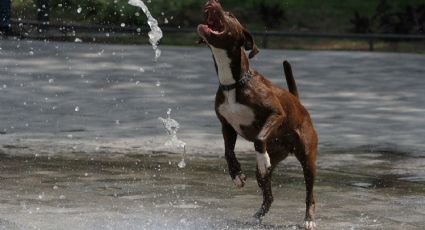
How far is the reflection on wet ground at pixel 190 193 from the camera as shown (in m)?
8.46

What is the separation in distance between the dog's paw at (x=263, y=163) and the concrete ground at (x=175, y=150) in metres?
0.42

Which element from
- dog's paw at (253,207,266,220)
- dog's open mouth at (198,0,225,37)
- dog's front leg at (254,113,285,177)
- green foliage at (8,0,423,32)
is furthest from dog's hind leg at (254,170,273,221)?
green foliage at (8,0,423,32)

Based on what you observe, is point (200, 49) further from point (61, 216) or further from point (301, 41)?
point (61, 216)

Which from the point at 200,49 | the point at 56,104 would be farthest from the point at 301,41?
the point at 56,104

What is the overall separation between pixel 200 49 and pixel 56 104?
27.5 feet

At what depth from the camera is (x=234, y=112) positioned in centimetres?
798

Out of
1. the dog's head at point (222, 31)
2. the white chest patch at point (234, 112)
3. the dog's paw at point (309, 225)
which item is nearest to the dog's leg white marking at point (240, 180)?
the white chest patch at point (234, 112)

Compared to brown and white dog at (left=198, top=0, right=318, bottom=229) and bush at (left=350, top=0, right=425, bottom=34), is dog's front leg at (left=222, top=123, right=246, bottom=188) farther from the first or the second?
bush at (left=350, top=0, right=425, bottom=34)

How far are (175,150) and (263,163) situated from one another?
15.0 feet

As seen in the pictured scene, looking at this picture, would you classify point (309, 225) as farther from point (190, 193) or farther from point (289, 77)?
point (190, 193)

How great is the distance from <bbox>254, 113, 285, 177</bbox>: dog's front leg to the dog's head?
1.61ft

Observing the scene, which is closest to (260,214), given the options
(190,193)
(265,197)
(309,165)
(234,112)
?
(265,197)

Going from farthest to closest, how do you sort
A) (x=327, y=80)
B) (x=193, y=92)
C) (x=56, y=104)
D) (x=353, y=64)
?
(x=353, y=64) → (x=327, y=80) → (x=193, y=92) → (x=56, y=104)

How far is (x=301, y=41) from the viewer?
26.8 m
